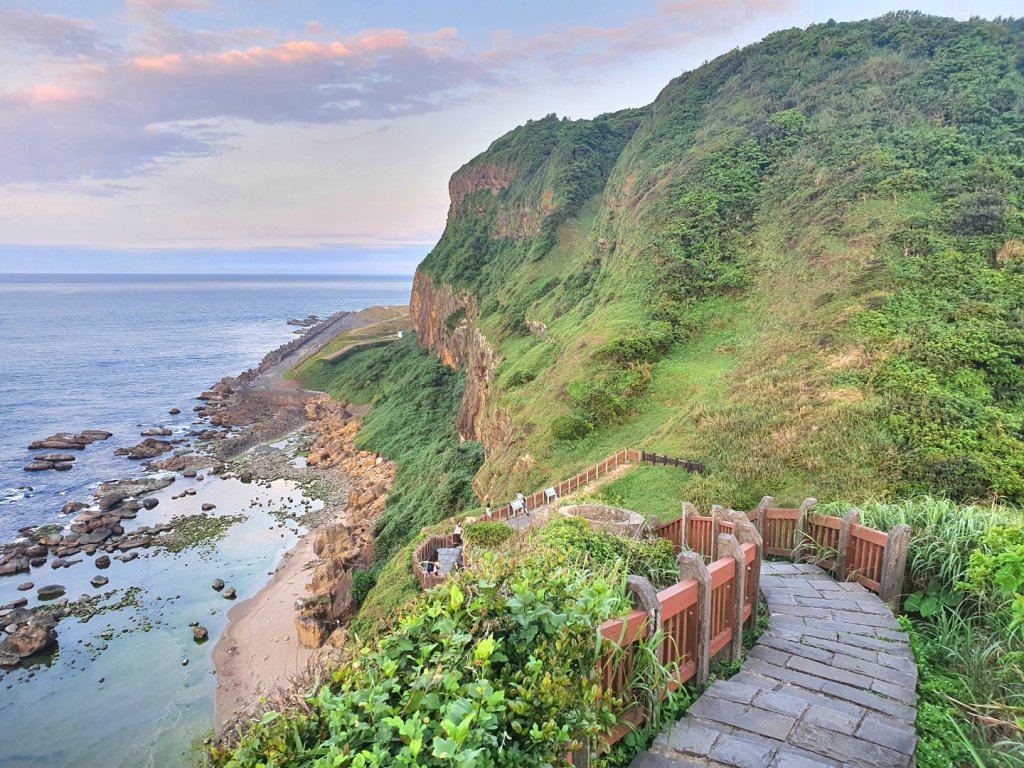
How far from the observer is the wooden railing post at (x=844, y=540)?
25.0 ft

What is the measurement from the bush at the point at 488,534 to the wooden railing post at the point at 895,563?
751 centimetres

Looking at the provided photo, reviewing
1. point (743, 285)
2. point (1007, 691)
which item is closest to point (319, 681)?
point (1007, 691)

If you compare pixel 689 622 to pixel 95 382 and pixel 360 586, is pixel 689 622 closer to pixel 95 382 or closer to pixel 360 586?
pixel 360 586

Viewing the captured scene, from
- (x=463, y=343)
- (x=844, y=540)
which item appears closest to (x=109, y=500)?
(x=463, y=343)

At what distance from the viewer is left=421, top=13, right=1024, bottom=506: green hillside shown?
1556 centimetres

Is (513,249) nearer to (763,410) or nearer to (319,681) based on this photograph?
(763,410)

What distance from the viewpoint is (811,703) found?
4.68 metres

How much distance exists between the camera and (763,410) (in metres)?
18.2

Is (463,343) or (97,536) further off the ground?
(463,343)

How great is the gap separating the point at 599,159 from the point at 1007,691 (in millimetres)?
63845

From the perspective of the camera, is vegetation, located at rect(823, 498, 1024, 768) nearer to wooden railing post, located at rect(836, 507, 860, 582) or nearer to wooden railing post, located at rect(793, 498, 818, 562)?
wooden railing post, located at rect(836, 507, 860, 582)

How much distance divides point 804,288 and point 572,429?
1243 cm

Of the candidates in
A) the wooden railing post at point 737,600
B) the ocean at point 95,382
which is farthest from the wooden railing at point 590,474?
the ocean at point 95,382

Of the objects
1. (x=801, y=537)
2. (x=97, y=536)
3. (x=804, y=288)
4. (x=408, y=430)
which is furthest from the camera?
(x=408, y=430)
